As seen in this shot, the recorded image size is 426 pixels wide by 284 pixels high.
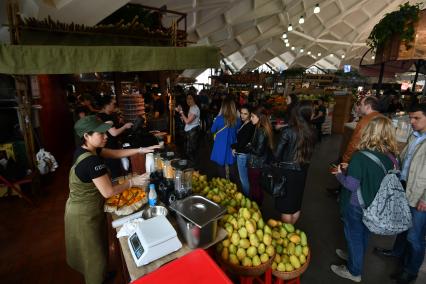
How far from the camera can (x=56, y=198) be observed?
4543 millimetres

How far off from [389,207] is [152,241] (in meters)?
2.17

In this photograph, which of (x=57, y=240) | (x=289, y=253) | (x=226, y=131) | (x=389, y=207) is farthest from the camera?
(x=226, y=131)

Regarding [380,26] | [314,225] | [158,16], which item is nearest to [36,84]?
[158,16]

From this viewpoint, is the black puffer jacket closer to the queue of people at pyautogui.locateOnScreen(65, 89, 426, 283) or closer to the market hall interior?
the queue of people at pyautogui.locateOnScreen(65, 89, 426, 283)

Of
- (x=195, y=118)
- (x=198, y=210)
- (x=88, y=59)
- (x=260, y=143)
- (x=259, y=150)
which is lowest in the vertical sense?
(x=198, y=210)

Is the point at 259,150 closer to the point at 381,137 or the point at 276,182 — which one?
the point at 276,182

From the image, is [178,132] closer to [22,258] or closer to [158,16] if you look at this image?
[158,16]

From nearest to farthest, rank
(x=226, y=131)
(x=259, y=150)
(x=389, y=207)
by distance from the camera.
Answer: (x=389, y=207), (x=259, y=150), (x=226, y=131)

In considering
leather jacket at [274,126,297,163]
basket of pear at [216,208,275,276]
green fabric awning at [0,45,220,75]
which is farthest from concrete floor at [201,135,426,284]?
green fabric awning at [0,45,220,75]

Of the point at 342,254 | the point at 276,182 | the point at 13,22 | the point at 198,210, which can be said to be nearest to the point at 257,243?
the point at 198,210

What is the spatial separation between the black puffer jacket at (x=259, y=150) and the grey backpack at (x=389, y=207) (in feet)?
4.63

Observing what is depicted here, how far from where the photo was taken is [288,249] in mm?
2098

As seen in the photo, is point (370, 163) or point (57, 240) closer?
point (370, 163)

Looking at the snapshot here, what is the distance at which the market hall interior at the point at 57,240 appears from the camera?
2.79m
